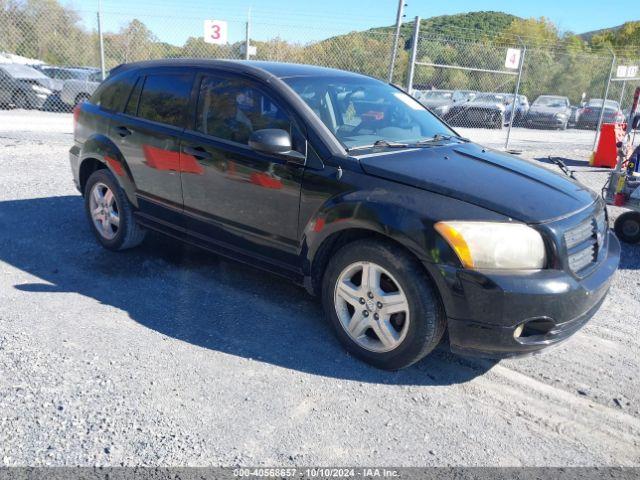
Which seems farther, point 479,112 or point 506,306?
point 479,112

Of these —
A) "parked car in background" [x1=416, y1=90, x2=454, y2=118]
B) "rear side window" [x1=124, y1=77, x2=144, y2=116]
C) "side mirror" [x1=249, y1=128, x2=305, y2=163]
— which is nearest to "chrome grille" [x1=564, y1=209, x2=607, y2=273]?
"side mirror" [x1=249, y1=128, x2=305, y2=163]

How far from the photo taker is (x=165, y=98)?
4.44m

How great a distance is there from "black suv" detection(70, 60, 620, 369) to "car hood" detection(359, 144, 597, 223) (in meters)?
0.01

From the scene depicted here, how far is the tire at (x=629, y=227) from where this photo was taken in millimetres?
6086

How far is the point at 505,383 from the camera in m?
3.28

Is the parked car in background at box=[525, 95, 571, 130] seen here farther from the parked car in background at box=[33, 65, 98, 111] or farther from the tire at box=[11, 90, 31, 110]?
the tire at box=[11, 90, 31, 110]

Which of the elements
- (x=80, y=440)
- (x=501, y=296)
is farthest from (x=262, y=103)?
(x=80, y=440)

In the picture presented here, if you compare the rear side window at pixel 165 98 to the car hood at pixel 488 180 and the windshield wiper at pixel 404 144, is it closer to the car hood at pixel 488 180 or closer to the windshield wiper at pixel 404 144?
the windshield wiper at pixel 404 144

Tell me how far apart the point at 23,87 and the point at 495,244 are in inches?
679

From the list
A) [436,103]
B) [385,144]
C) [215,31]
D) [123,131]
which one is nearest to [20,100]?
[215,31]

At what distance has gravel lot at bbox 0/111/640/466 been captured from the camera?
261cm

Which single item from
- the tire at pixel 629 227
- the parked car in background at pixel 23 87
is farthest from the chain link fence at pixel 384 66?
the tire at pixel 629 227

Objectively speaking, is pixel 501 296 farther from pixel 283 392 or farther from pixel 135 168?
pixel 135 168

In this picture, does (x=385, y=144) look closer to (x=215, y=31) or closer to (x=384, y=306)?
(x=384, y=306)
